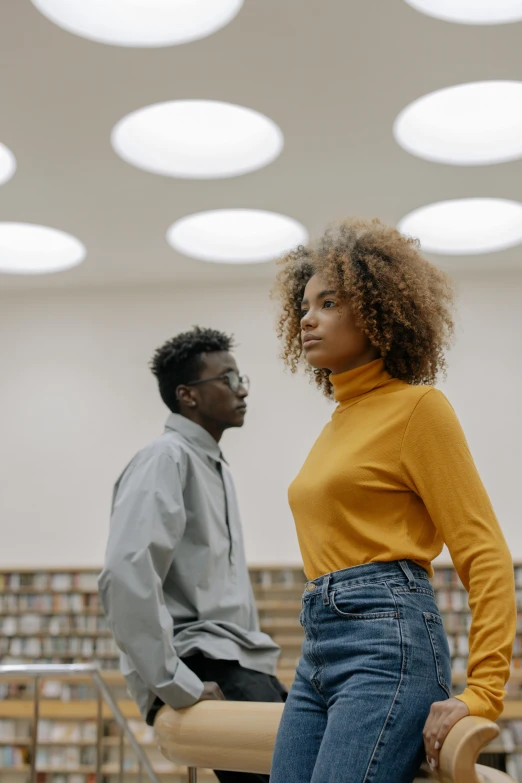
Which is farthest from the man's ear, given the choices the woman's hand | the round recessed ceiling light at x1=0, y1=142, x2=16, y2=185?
the round recessed ceiling light at x1=0, y1=142, x2=16, y2=185

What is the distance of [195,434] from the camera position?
7.75ft

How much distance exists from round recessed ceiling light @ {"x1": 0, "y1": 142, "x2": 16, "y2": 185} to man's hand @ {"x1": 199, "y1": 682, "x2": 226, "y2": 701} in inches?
162

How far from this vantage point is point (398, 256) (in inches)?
57.1

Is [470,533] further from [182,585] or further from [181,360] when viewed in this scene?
[181,360]

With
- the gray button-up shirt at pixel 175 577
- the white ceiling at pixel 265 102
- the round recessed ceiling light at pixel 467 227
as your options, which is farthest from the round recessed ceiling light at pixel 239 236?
the gray button-up shirt at pixel 175 577

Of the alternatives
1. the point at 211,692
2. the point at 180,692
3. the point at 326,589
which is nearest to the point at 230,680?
the point at 211,692

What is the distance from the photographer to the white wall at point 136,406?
668 cm

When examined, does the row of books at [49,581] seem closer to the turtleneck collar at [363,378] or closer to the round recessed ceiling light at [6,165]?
the round recessed ceiling light at [6,165]

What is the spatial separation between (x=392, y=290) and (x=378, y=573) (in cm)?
52

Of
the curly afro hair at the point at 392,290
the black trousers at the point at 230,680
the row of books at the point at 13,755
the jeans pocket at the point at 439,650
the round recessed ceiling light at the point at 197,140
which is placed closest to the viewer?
the jeans pocket at the point at 439,650

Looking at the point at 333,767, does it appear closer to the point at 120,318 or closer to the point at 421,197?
the point at 421,197

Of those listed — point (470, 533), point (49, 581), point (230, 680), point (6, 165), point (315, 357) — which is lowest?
point (49, 581)

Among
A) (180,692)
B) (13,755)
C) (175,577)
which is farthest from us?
(13,755)

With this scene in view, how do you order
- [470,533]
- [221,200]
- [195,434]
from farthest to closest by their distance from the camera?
[221,200] < [195,434] < [470,533]
